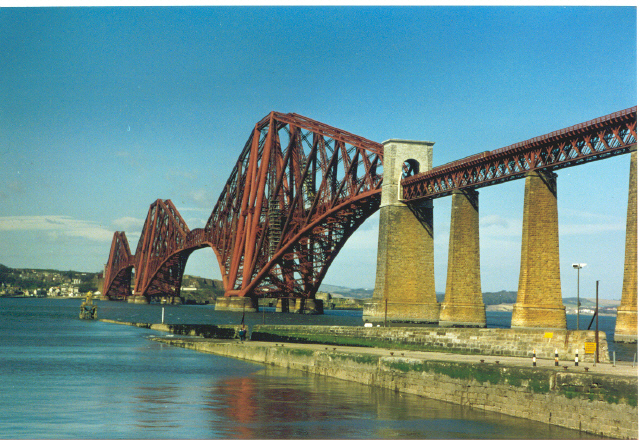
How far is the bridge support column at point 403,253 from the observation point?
67750 mm

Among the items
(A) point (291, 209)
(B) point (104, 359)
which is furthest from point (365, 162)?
(B) point (104, 359)

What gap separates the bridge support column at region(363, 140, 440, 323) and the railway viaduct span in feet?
0.35

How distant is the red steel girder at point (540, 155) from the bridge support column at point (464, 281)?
16.6 feet

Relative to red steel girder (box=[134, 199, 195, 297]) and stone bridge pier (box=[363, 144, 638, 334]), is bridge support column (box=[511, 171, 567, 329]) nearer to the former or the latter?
stone bridge pier (box=[363, 144, 638, 334])

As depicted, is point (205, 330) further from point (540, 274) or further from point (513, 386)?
point (513, 386)

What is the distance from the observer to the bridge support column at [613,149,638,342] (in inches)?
1711

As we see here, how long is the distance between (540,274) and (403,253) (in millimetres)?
23437

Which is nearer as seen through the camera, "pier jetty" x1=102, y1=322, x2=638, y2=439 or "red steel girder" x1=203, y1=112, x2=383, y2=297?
"pier jetty" x1=102, y1=322, x2=638, y2=439

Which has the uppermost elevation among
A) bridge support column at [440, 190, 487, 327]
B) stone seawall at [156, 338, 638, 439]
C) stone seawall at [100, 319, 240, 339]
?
bridge support column at [440, 190, 487, 327]

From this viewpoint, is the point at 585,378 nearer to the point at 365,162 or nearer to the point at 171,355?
the point at 171,355

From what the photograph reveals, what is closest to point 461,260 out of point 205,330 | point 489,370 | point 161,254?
point 205,330

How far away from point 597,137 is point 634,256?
9.12m

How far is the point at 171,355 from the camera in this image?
42.4m

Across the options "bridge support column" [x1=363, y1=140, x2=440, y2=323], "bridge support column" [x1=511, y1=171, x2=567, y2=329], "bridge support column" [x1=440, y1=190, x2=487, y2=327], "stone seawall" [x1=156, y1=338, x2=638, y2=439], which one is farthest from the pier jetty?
"bridge support column" [x1=363, y1=140, x2=440, y2=323]
